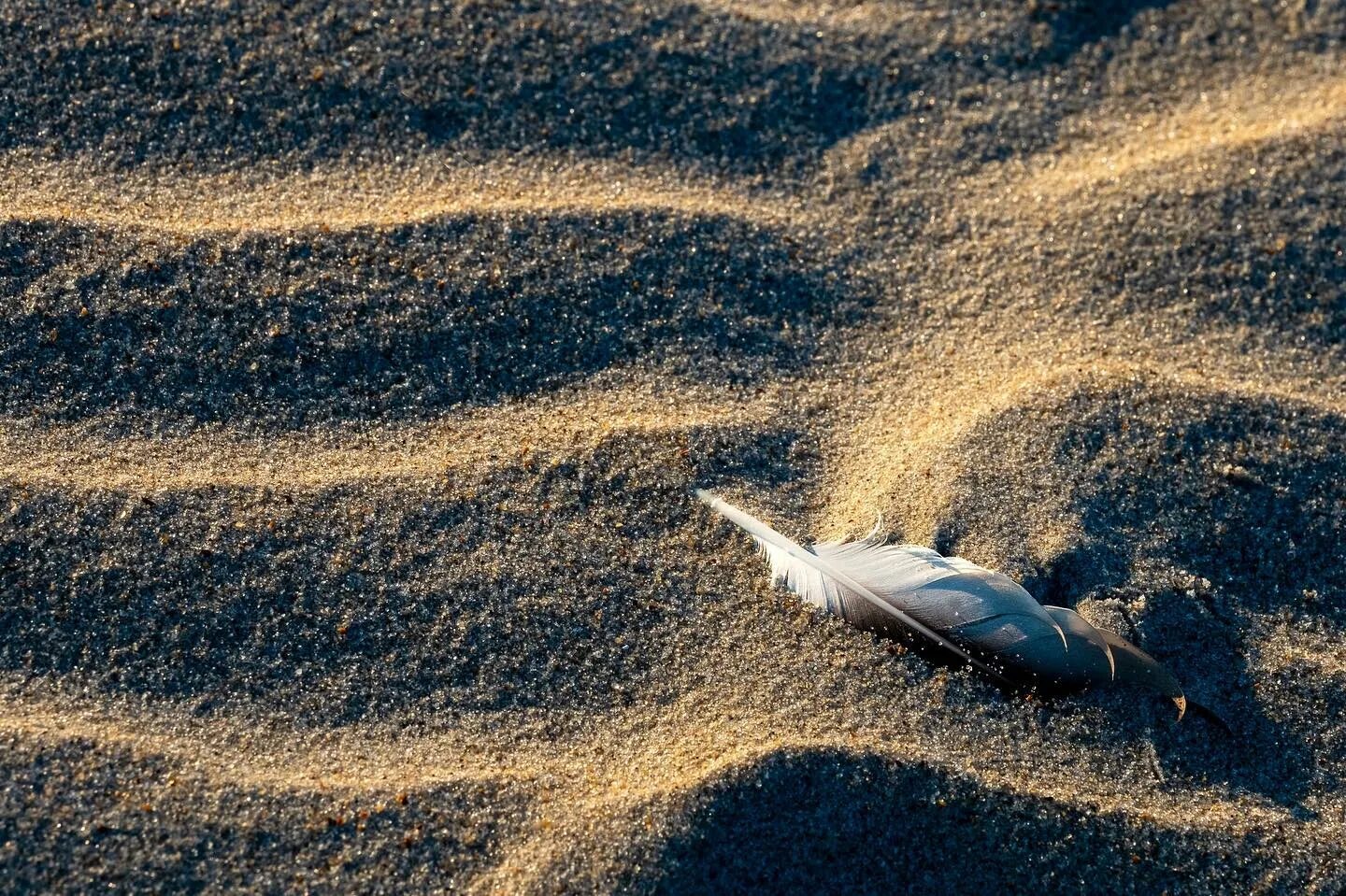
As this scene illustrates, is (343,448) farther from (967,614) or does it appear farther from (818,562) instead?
(967,614)

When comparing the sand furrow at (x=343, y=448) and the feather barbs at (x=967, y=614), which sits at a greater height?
the sand furrow at (x=343, y=448)

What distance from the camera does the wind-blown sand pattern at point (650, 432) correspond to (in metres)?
1.73

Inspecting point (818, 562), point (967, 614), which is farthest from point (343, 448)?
point (967, 614)

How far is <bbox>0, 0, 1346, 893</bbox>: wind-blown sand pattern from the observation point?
5.67ft

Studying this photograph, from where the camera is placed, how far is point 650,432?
194 cm

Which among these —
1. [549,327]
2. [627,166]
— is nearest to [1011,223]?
[627,166]

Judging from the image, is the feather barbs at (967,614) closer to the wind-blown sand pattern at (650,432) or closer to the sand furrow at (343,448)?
the wind-blown sand pattern at (650,432)

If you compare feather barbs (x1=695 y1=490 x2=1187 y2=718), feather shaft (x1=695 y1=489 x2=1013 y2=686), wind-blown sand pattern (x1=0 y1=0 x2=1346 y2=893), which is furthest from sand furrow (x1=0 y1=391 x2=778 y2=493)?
feather barbs (x1=695 y1=490 x2=1187 y2=718)

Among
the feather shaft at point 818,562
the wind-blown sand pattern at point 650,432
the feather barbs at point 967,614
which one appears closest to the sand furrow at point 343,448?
the wind-blown sand pattern at point 650,432

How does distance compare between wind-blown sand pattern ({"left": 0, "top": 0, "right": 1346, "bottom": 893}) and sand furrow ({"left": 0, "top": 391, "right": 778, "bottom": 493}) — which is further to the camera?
sand furrow ({"left": 0, "top": 391, "right": 778, "bottom": 493})

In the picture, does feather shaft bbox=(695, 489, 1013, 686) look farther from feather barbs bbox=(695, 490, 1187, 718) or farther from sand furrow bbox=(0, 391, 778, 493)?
sand furrow bbox=(0, 391, 778, 493)

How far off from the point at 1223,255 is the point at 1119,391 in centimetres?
39

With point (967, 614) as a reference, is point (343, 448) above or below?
above

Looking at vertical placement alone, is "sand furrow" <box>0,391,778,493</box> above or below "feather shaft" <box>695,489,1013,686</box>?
above
